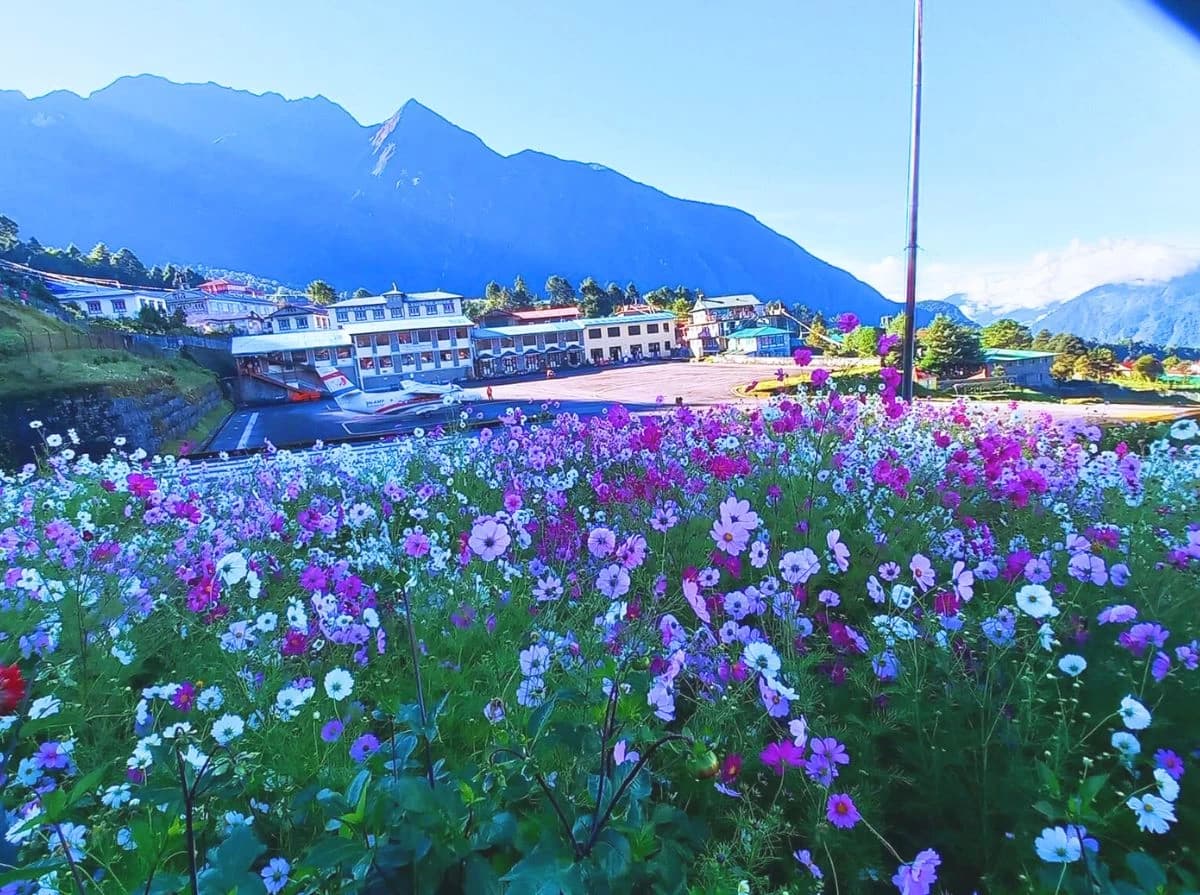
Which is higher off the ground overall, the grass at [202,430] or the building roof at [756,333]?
the building roof at [756,333]

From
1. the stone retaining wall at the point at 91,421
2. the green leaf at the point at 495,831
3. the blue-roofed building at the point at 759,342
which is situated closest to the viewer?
the green leaf at the point at 495,831

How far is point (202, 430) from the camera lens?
49.8 feet

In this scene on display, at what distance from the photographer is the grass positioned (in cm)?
1236

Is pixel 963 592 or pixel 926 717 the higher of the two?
pixel 963 592

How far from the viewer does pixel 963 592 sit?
1.39m

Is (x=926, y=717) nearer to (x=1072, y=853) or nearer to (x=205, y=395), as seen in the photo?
(x=1072, y=853)

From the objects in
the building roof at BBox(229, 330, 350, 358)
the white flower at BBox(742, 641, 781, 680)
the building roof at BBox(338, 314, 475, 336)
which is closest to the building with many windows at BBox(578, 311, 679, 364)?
the building roof at BBox(338, 314, 475, 336)

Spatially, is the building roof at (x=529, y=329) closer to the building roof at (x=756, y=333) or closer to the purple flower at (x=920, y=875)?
the building roof at (x=756, y=333)

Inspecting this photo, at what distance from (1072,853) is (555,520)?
2364 millimetres

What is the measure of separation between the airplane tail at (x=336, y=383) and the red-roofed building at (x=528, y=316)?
979 inches

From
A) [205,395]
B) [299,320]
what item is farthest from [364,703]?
[299,320]

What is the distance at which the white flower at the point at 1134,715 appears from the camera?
3.16ft

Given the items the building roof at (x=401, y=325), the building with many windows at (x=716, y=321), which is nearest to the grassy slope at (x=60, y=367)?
the building roof at (x=401, y=325)

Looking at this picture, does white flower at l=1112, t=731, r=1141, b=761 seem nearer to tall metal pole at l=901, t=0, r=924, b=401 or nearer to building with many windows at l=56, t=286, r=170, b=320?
tall metal pole at l=901, t=0, r=924, b=401
